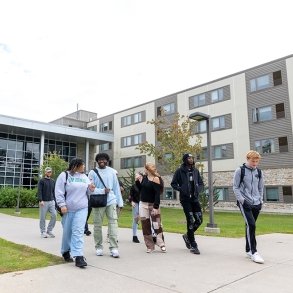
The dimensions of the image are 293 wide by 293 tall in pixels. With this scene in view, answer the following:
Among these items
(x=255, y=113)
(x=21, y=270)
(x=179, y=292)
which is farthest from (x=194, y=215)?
(x=255, y=113)

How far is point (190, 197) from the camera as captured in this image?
689 centimetres

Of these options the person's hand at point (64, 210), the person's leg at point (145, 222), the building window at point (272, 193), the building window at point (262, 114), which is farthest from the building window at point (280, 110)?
the person's hand at point (64, 210)

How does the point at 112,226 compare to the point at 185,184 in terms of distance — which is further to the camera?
the point at 185,184

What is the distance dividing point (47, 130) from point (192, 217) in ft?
111

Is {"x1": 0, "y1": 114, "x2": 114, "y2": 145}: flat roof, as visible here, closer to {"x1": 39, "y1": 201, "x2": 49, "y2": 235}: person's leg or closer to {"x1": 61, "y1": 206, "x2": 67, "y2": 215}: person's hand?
{"x1": 39, "y1": 201, "x2": 49, "y2": 235}: person's leg

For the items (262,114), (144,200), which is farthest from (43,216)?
(262,114)

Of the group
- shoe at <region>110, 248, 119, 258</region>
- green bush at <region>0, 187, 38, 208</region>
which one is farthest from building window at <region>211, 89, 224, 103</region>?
shoe at <region>110, 248, 119, 258</region>

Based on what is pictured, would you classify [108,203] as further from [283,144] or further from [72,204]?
[283,144]

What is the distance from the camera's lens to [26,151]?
130 feet

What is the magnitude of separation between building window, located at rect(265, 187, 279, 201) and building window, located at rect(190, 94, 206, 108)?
11.3m

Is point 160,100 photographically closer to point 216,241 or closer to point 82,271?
point 216,241

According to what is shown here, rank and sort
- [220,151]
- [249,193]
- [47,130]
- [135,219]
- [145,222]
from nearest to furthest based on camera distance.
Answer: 1. [249,193]
2. [145,222]
3. [135,219]
4. [220,151]
5. [47,130]

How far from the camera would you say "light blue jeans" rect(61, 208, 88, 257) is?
18.5ft

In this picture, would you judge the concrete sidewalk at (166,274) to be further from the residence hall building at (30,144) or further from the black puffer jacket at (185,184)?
the residence hall building at (30,144)
